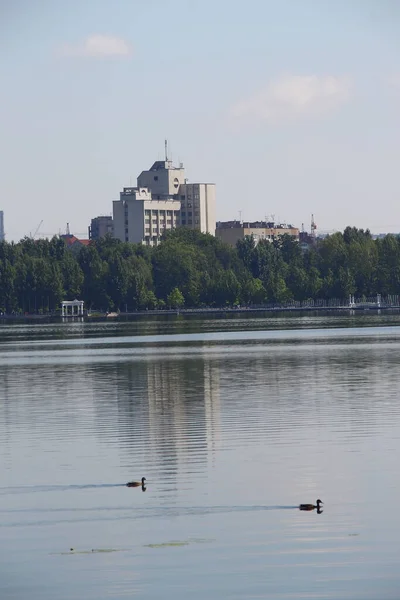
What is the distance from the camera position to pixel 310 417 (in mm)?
32781

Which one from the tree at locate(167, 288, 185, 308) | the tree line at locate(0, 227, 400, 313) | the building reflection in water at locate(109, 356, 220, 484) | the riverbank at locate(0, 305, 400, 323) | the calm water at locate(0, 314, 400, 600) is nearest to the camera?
the calm water at locate(0, 314, 400, 600)

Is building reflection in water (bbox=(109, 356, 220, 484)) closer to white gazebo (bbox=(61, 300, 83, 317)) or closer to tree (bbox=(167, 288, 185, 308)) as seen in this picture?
white gazebo (bbox=(61, 300, 83, 317))

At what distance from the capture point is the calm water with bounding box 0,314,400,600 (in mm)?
16062

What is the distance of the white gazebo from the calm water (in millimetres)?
131281

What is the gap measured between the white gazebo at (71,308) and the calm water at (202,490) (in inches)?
5169

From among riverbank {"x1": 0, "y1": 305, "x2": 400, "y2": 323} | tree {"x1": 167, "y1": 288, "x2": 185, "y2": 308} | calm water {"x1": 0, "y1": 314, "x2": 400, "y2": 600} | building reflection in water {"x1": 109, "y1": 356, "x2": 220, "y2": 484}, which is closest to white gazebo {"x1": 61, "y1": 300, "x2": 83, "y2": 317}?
riverbank {"x1": 0, "y1": 305, "x2": 400, "y2": 323}

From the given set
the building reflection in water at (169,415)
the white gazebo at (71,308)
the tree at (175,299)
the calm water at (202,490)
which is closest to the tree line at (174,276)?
the tree at (175,299)

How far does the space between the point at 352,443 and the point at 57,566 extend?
11551mm

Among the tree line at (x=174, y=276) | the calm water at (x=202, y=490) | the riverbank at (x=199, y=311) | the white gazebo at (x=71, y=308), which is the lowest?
the calm water at (x=202, y=490)

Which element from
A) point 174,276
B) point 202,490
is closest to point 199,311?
point 174,276

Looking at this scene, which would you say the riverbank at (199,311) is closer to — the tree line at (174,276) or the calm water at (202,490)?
the tree line at (174,276)

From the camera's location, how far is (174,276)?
18700 cm

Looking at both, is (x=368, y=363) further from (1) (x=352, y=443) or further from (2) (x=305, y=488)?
(2) (x=305, y=488)

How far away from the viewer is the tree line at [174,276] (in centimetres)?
17725
